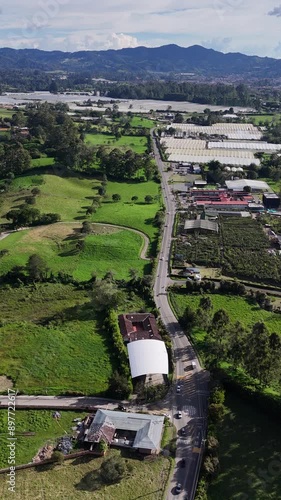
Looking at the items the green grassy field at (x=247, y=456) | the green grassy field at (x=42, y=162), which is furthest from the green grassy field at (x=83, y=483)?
the green grassy field at (x=42, y=162)

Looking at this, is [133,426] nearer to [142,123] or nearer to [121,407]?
[121,407]

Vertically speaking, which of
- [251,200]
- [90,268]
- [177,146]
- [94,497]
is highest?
[177,146]

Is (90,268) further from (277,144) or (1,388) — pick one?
(277,144)

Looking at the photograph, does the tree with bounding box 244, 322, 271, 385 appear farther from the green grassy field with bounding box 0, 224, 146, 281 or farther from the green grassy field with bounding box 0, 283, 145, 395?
the green grassy field with bounding box 0, 224, 146, 281

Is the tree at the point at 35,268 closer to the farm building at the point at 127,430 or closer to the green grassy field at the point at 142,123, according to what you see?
the farm building at the point at 127,430

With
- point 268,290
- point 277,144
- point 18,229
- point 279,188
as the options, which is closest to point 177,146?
point 277,144

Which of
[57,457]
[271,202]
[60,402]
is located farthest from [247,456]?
[271,202]
